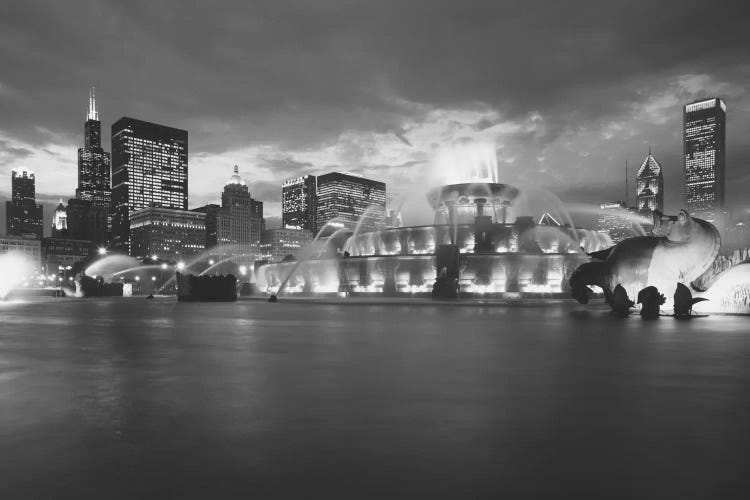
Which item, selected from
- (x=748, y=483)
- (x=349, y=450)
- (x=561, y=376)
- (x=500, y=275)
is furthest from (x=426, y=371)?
(x=500, y=275)

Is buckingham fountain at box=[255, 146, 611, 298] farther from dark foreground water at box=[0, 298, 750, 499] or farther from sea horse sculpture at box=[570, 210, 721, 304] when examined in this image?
dark foreground water at box=[0, 298, 750, 499]

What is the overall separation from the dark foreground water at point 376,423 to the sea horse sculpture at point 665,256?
37.7ft

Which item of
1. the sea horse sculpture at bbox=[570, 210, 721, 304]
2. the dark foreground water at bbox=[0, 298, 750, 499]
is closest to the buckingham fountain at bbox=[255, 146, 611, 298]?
the sea horse sculpture at bbox=[570, 210, 721, 304]

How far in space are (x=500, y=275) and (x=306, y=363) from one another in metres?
35.7

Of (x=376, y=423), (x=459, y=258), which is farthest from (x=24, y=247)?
(x=376, y=423)

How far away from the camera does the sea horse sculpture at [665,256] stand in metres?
21.0

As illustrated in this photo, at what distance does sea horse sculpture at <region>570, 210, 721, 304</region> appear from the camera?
21.0 m

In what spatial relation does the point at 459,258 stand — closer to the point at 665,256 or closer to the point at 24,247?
the point at 665,256

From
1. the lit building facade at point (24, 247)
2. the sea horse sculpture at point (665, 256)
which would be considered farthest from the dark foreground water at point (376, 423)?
the lit building facade at point (24, 247)

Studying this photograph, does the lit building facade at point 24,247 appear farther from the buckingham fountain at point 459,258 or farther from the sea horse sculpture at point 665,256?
the sea horse sculpture at point 665,256

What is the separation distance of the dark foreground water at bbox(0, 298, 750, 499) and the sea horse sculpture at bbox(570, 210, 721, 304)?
11.5 metres

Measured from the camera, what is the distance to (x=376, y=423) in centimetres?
525

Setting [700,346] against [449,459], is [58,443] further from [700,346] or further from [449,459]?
[700,346]

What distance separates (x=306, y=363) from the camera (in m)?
9.12
